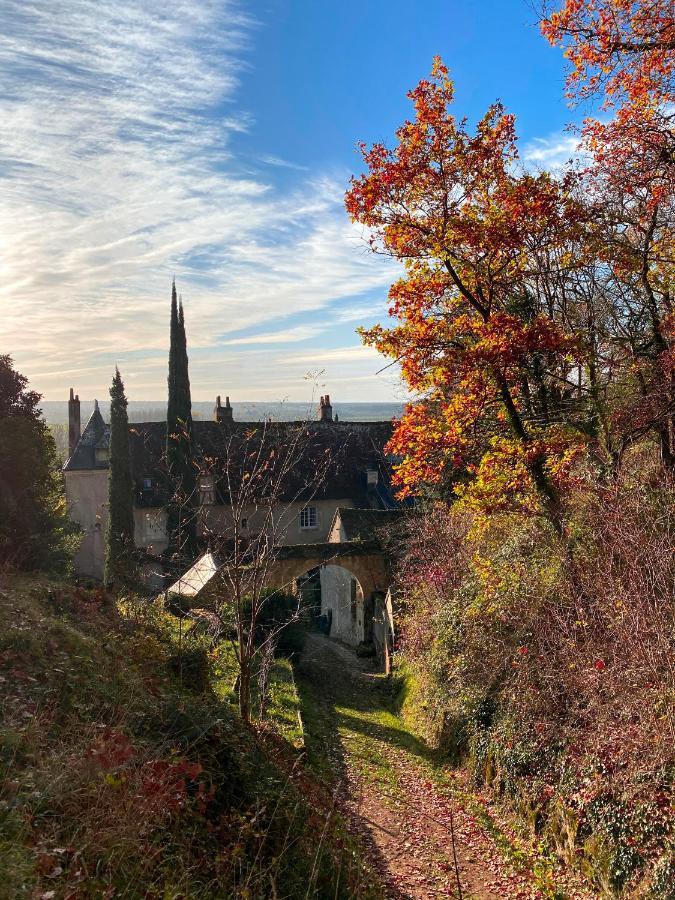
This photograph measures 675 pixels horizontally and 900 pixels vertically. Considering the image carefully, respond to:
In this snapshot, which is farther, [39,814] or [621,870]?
[621,870]

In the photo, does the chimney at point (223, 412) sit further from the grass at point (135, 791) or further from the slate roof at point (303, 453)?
the grass at point (135, 791)

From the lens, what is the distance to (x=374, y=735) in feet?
55.3

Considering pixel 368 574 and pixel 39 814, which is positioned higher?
pixel 39 814

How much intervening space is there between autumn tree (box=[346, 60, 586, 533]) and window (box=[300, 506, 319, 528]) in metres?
22.8

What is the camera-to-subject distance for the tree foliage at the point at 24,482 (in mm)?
16031

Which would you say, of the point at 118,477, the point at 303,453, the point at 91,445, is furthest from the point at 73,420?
the point at 303,453

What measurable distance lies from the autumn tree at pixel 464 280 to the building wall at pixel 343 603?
16.3m

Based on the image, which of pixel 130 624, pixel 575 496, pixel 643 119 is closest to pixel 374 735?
pixel 130 624

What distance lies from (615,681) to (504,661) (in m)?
3.45

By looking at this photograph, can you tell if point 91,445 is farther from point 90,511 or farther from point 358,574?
point 358,574

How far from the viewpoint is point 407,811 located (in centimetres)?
1225

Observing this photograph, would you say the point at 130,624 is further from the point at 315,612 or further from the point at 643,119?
the point at 315,612

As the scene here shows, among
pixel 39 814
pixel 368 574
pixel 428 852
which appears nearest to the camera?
pixel 39 814

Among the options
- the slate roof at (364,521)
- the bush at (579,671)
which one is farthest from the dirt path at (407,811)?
the slate roof at (364,521)
